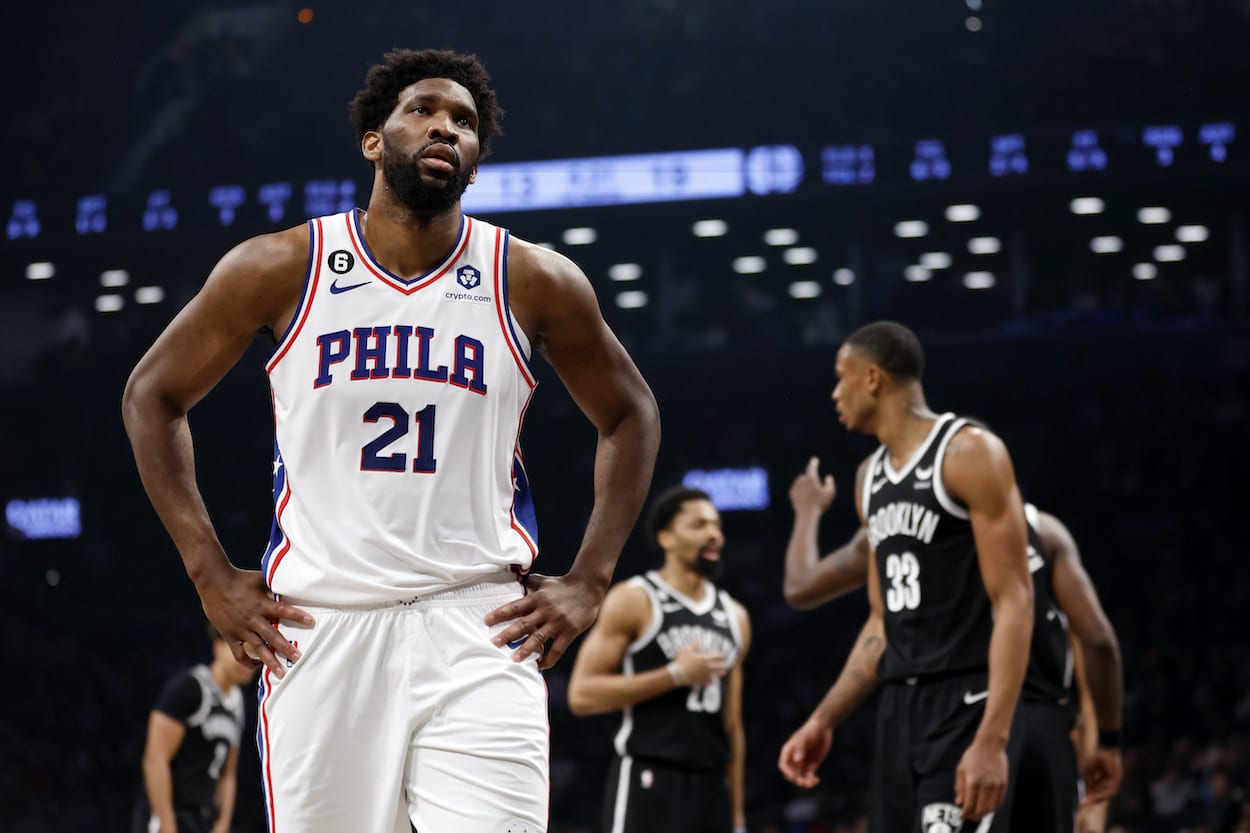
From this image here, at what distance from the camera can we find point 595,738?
16484 millimetres

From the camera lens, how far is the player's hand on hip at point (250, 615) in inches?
109

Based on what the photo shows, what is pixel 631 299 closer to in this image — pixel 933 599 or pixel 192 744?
pixel 192 744

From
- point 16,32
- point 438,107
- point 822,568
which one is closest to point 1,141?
point 16,32

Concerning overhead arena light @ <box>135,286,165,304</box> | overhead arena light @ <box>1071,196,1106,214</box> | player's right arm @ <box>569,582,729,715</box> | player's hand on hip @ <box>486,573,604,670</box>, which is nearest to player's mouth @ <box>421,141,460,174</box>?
player's hand on hip @ <box>486,573,604,670</box>

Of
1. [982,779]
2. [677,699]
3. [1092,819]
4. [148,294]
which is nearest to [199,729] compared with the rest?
[677,699]

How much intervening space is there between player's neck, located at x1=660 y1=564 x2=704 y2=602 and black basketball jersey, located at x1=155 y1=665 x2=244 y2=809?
2.52 metres

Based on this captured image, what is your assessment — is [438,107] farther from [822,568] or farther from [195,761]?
[195,761]

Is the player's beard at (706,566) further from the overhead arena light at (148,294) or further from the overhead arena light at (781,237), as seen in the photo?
the overhead arena light at (148,294)

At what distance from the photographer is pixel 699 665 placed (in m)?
6.29

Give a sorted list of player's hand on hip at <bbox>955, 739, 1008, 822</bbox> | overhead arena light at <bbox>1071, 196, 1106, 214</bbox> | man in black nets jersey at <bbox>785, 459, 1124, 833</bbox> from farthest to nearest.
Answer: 1. overhead arena light at <bbox>1071, 196, 1106, 214</bbox>
2. man in black nets jersey at <bbox>785, 459, 1124, 833</bbox>
3. player's hand on hip at <bbox>955, 739, 1008, 822</bbox>

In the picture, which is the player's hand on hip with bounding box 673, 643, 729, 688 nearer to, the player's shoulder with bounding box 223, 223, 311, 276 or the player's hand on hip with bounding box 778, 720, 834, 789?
the player's hand on hip with bounding box 778, 720, 834, 789

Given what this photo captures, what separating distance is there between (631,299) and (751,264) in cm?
167

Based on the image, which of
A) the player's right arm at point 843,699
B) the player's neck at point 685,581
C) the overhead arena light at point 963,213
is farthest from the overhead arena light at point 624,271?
the player's right arm at point 843,699

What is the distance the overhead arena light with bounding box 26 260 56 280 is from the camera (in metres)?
19.6
